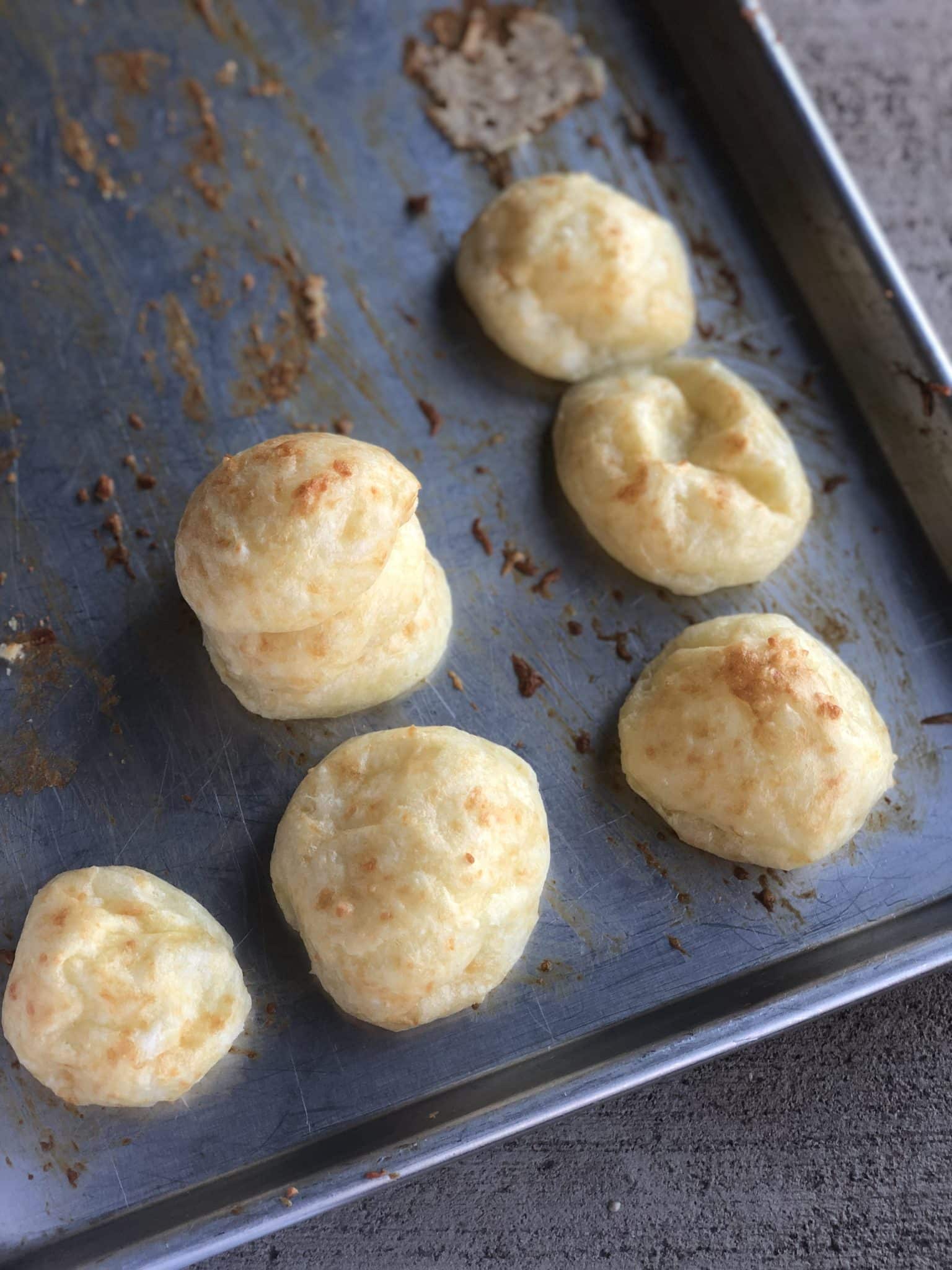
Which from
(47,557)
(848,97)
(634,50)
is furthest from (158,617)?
(848,97)

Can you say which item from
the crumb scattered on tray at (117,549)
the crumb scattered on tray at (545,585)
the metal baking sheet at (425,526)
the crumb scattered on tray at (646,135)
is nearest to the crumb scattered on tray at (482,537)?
the metal baking sheet at (425,526)

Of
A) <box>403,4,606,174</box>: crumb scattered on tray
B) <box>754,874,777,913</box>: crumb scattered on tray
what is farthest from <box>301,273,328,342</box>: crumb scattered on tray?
<box>754,874,777,913</box>: crumb scattered on tray

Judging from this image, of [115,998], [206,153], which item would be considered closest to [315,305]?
[206,153]

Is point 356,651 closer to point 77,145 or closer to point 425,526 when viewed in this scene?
point 425,526

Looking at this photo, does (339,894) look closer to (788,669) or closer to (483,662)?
(483,662)

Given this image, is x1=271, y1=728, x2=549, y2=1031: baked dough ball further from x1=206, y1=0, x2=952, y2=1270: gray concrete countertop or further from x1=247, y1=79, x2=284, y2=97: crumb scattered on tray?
x1=247, y1=79, x2=284, y2=97: crumb scattered on tray

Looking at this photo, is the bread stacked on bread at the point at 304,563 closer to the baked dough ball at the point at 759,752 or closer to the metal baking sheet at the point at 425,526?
the metal baking sheet at the point at 425,526
